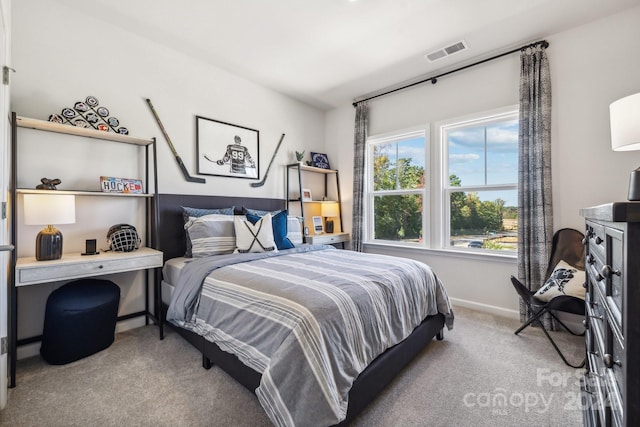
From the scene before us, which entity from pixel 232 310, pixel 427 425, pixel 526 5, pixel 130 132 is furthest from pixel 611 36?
pixel 130 132

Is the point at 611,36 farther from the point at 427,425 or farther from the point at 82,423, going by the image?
the point at 82,423

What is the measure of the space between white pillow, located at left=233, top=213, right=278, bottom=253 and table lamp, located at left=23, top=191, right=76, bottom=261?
48.7 inches

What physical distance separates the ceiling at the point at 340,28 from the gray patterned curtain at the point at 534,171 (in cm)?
35

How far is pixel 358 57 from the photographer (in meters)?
3.20

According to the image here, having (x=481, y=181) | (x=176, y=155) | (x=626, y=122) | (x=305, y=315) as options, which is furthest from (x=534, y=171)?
(x=176, y=155)

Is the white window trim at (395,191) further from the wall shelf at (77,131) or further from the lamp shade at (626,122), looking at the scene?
the wall shelf at (77,131)

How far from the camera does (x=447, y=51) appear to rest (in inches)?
121

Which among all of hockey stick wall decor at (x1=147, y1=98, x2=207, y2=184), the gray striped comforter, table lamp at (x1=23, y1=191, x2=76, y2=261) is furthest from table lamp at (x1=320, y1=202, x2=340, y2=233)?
table lamp at (x1=23, y1=191, x2=76, y2=261)

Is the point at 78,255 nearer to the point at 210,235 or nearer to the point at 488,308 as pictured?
the point at 210,235

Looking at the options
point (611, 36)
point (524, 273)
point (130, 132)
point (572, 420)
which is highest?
point (611, 36)

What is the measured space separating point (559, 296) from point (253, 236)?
8.28 feet

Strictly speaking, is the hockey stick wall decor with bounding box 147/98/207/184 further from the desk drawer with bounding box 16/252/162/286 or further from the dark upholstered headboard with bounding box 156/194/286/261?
the desk drawer with bounding box 16/252/162/286

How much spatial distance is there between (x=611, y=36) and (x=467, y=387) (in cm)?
314

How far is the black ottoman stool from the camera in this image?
2.06 metres
